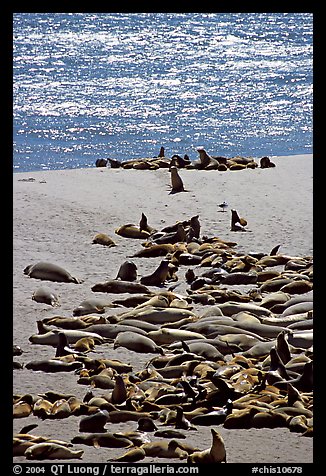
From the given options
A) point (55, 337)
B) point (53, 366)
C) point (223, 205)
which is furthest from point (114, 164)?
point (53, 366)

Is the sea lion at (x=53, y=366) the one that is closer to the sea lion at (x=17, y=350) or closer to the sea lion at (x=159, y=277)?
the sea lion at (x=17, y=350)

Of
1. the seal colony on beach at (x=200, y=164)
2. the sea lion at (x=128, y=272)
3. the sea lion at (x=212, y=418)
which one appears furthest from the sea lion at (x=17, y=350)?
the seal colony on beach at (x=200, y=164)

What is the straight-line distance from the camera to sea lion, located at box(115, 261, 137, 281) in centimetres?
753

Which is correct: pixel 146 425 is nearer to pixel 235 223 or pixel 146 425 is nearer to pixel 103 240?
pixel 103 240

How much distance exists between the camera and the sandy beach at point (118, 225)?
4.61 m

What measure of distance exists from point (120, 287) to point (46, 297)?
62cm

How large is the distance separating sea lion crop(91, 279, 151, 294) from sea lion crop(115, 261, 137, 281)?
21 centimetres

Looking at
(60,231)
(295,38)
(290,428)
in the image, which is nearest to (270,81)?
(295,38)

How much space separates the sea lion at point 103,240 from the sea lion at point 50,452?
4522 millimetres

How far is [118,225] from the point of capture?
377 inches

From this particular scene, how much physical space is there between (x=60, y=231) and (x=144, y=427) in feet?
15.8

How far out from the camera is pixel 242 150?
15070 millimetres

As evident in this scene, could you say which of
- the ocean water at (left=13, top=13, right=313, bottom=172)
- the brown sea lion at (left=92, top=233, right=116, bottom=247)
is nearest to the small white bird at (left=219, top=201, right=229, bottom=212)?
the brown sea lion at (left=92, top=233, right=116, bottom=247)

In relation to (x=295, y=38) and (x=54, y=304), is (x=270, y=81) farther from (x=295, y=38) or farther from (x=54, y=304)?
(x=54, y=304)
